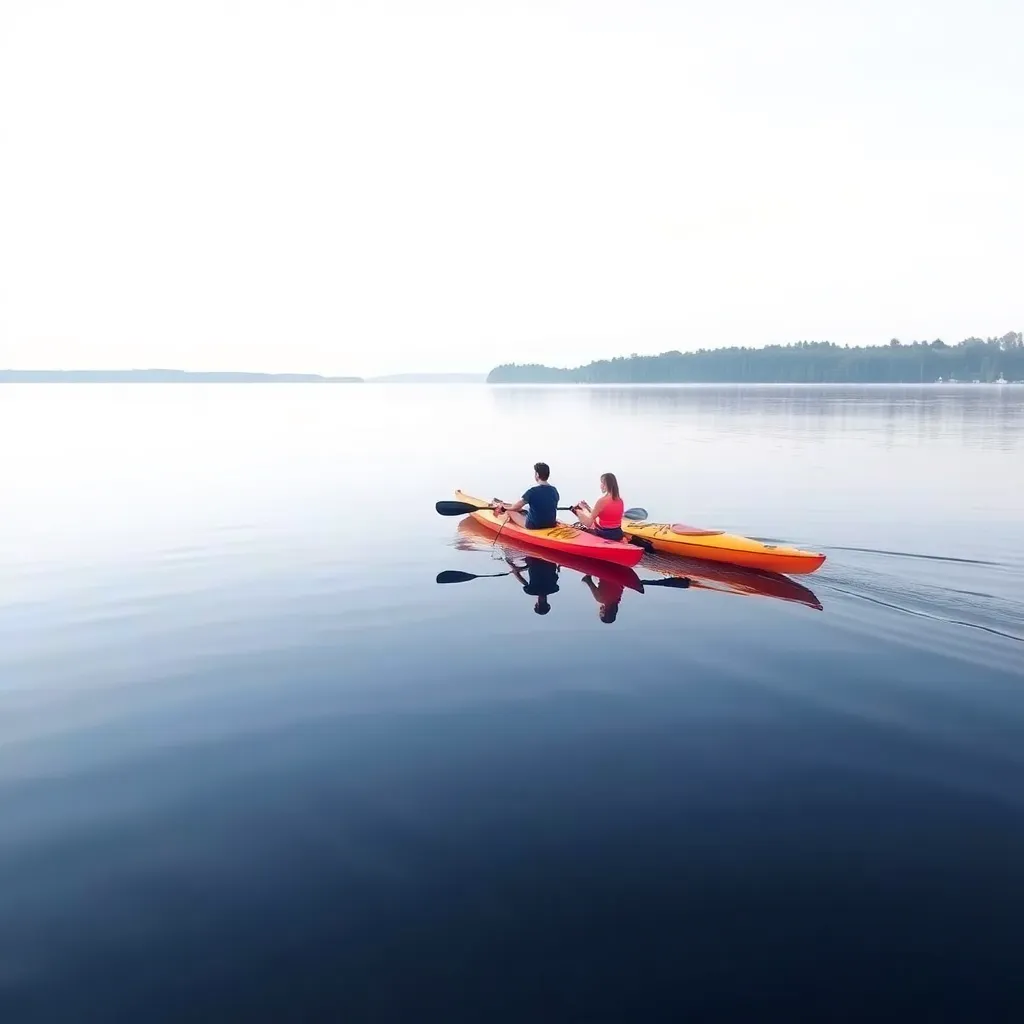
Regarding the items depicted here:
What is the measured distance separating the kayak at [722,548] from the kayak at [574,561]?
1022 millimetres

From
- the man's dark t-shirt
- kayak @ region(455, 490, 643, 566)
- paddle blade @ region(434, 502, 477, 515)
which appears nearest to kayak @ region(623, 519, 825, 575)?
kayak @ region(455, 490, 643, 566)

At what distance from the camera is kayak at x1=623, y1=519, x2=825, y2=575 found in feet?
45.3

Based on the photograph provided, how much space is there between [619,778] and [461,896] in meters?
2.13

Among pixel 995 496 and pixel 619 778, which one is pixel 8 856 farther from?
pixel 995 496

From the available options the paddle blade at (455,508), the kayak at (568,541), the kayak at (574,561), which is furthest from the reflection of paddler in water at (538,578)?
the paddle blade at (455,508)

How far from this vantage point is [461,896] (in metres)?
5.32

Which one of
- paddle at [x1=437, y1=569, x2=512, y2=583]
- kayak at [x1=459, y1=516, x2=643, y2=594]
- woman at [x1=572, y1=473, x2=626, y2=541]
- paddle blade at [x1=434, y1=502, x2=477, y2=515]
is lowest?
kayak at [x1=459, y1=516, x2=643, y2=594]

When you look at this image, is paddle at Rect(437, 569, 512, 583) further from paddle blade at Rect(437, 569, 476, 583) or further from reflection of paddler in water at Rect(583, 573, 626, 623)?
reflection of paddler in water at Rect(583, 573, 626, 623)

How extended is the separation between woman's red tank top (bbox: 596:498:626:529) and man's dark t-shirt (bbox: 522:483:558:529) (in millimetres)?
1616

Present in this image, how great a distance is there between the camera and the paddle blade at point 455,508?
2028 cm

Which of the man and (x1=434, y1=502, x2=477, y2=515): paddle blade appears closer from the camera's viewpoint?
the man

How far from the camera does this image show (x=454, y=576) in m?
15.1

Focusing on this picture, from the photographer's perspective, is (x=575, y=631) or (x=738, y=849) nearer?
(x=738, y=849)

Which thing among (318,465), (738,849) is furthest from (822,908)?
(318,465)
